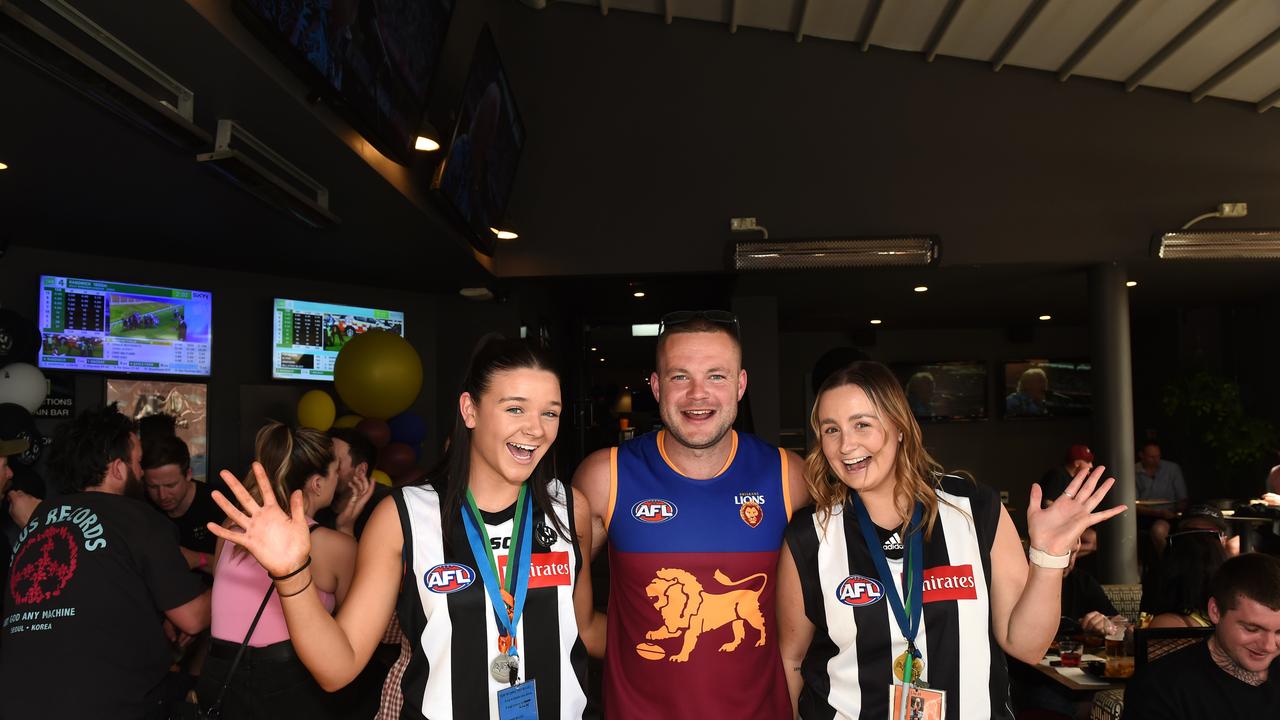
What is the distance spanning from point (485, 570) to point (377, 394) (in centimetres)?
430

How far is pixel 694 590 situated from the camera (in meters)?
2.30

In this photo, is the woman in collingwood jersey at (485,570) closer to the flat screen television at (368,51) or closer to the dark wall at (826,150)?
the flat screen television at (368,51)

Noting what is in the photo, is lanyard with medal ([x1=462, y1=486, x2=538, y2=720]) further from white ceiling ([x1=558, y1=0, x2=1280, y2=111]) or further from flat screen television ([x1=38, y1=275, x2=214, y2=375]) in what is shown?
white ceiling ([x1=558, y1=0, x2=1280, y2=111])

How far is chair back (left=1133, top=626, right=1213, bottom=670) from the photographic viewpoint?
298 cm

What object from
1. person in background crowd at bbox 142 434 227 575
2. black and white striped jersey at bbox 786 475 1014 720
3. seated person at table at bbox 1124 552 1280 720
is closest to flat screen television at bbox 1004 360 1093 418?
seated person at table at bbox 1124 552 1280 720

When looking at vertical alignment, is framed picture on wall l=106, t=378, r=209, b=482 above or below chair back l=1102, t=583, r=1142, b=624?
above

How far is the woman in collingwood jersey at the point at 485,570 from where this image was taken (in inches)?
75.9

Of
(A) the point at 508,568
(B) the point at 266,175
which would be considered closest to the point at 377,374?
(B) the point at 266,175

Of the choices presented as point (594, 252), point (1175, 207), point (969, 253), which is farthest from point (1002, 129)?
point (594, 252)

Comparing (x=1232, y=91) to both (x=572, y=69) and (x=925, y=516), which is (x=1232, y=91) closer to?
(x=572, y=69)

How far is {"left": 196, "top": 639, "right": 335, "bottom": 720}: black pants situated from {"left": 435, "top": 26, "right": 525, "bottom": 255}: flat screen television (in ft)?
9.22

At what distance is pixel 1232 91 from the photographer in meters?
6.78

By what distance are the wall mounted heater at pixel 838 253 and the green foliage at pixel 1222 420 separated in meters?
4.42

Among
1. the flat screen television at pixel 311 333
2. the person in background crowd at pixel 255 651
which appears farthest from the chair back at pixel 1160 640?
the flat screen television at pixel 311 333
